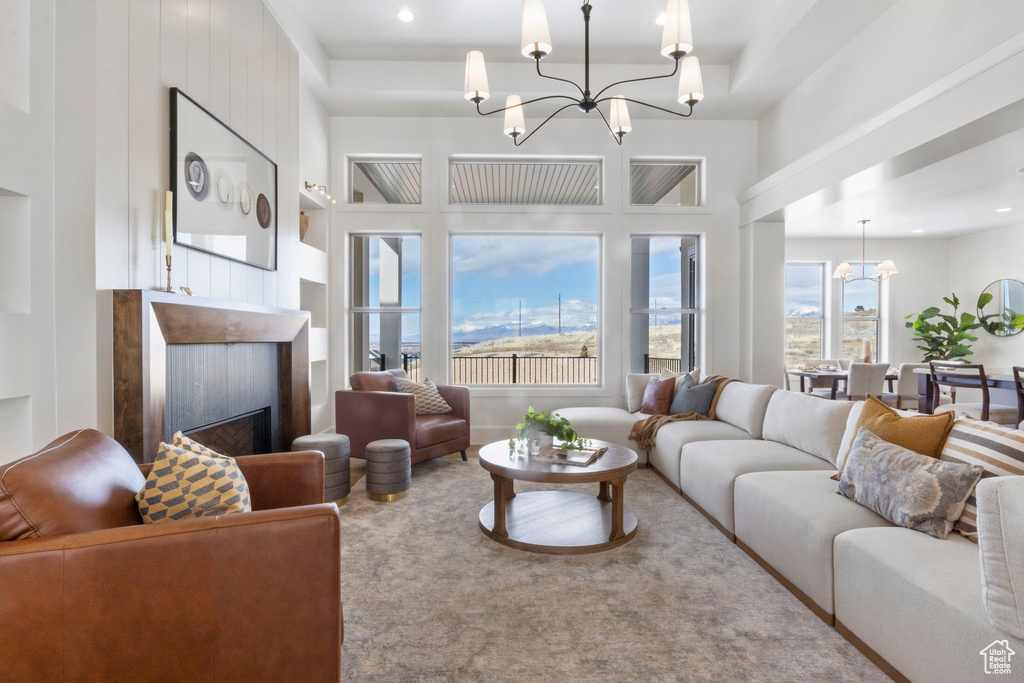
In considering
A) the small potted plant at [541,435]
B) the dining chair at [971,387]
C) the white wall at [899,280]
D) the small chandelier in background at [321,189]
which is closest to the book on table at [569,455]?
the small potted plant at [541,435]

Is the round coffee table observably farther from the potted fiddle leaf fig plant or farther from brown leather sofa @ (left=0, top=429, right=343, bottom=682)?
the potted fiddle leaf fig plant

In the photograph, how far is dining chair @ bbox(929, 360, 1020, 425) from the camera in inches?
185

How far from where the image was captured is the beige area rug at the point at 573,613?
5.64 ft

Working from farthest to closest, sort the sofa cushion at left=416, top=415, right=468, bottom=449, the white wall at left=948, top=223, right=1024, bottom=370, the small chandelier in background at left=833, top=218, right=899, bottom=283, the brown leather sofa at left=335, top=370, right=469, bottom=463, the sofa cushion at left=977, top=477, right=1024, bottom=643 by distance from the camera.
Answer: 1. the white wall at left=948, top=223, right=1024, bottom=370
2. the small chandelier in background at left=833, top=218, right=899, bottom=283
3. the sofa cushion at left=416, top=415, right=468, bottom=449
4. the brown leather sofa at left=335, top=370, right=469, bottom=463
5. the sofa cushion at left=977, top=477, right=1024, bottom=643

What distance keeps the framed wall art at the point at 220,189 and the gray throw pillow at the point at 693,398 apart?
3471 millimetres

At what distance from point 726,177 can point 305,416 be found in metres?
4.67

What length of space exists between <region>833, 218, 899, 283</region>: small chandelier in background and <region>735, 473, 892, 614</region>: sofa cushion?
549 centimetres

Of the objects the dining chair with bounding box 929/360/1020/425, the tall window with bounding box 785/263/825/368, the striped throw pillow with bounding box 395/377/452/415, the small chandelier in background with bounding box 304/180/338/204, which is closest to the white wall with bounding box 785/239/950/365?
the tall window with bounding box 785/263/825/368

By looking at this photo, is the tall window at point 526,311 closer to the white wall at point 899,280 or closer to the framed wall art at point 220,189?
the framed wall art at point 220,189

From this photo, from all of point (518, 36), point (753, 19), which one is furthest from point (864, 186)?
point (518, 36)

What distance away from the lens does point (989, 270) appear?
25.0ft

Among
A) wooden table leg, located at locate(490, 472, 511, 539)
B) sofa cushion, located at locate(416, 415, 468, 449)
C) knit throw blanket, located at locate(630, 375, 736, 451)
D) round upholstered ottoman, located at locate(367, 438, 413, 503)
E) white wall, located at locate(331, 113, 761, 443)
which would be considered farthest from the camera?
white wall, located at locate(331, 113, 761, 443)

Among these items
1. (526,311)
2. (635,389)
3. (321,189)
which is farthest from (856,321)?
(321,189)

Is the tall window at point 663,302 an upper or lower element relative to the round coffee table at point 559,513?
upper
